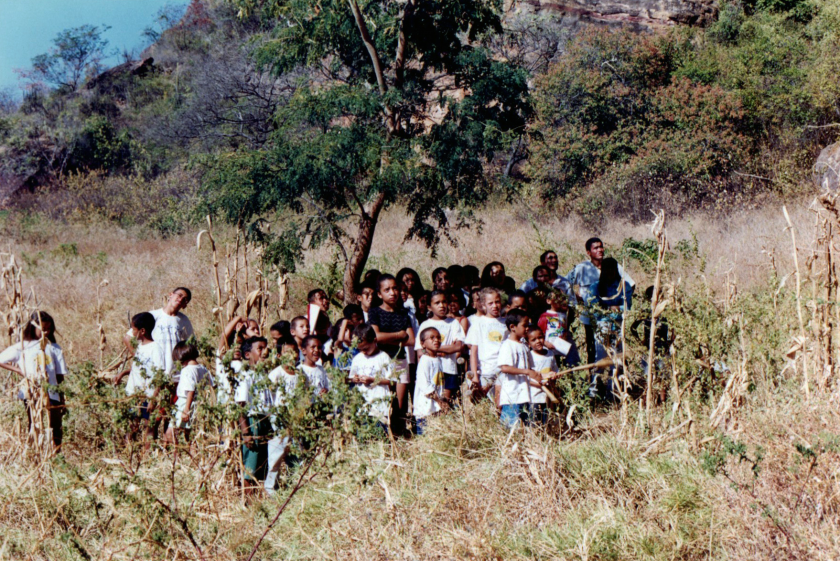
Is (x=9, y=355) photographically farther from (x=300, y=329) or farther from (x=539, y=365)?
(x=539, y=365)

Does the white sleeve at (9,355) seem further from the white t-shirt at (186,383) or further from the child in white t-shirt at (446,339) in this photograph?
the child in white t-shirt at (446,339)

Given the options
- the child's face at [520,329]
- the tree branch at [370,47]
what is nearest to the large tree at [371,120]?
the tree branch at [370,47]

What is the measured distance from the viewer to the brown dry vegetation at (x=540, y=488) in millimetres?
A: 3959

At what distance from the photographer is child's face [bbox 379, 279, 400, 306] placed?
6.33 m

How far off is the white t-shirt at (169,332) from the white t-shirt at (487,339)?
2.13m

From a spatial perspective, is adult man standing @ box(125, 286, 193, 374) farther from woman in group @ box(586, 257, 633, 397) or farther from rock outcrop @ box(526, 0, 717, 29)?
rock outcrop @ box(526, 0, 717, 29)

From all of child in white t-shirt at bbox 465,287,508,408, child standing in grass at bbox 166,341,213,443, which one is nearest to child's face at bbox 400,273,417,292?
child in white t-shirt at bbox 465,287,508,408

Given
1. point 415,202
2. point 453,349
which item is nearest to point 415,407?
point 453,349

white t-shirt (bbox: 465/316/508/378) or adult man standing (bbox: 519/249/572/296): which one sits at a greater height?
adult man standing (bbox: 519/249/572/296)

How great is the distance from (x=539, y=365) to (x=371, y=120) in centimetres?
462

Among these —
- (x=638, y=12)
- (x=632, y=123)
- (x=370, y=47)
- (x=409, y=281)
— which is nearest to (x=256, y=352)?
(x=409, y=281)

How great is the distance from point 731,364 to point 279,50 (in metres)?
5.75

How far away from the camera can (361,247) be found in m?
9.21

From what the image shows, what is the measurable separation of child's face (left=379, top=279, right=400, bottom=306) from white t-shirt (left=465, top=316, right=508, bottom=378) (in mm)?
641
